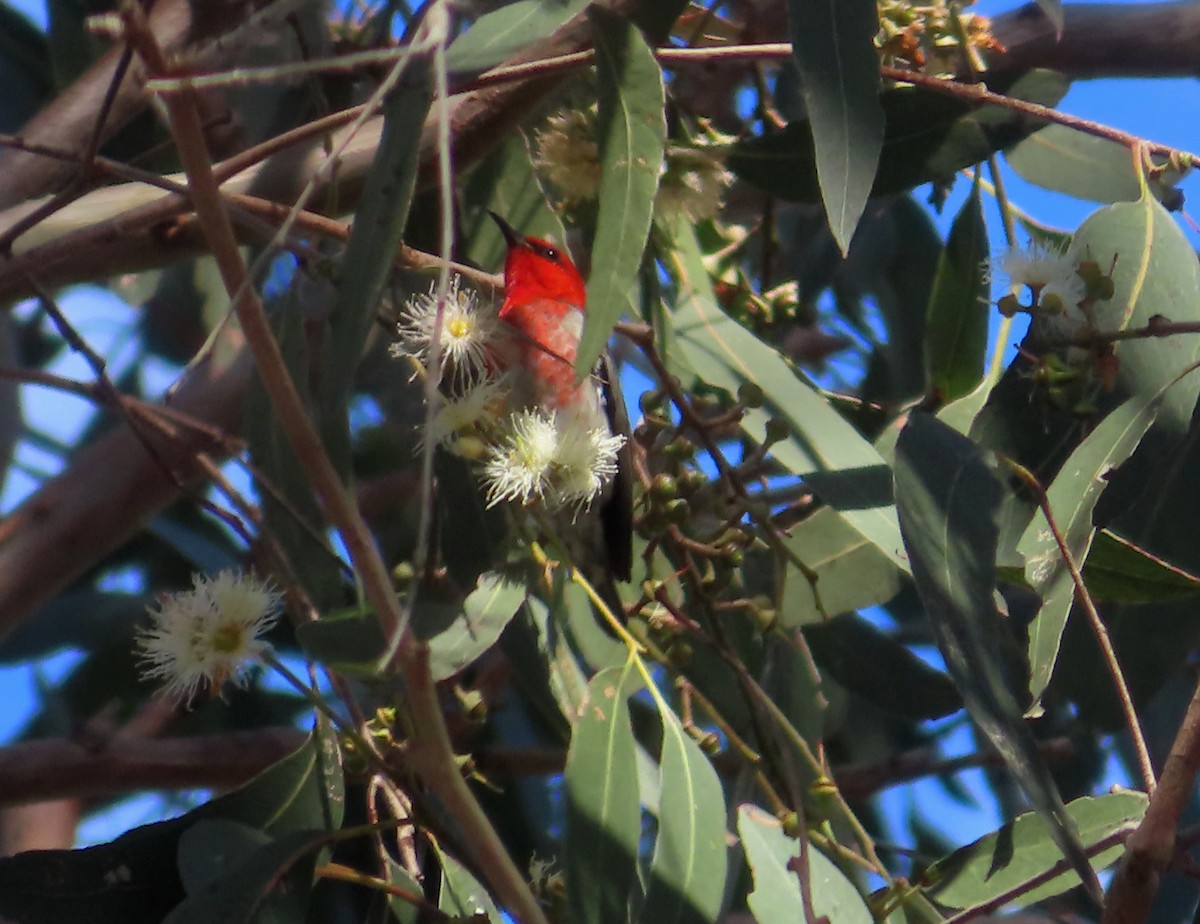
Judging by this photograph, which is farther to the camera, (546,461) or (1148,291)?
(1148,291)

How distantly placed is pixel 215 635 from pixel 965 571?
2.95ft

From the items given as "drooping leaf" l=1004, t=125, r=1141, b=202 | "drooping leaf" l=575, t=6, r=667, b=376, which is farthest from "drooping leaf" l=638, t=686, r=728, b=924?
"drooping leaf" l=1004, t=125, r=1141, b=202

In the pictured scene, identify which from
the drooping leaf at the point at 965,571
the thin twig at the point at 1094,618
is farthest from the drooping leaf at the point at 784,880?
the thin twig at the point at 1094,618

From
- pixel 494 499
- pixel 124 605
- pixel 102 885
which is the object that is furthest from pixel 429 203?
pixel 124 605

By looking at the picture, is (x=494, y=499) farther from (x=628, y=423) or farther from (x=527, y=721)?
(x=527, y=721)

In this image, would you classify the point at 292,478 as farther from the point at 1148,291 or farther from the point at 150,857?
the point at 1148,291

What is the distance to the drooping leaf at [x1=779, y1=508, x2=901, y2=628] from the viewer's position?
218cm

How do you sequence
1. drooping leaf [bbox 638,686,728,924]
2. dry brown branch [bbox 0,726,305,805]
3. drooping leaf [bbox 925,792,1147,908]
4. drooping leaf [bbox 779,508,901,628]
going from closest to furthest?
drooping leaf [bbox 638,686,728,924] < drooping leaf [bbox 925,792,1147,908] < drooping leaf [bbox 779,508,901,628] < dry brown branch [bbox 0,726,305,805]

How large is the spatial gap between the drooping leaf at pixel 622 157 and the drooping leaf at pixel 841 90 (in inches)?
7.4

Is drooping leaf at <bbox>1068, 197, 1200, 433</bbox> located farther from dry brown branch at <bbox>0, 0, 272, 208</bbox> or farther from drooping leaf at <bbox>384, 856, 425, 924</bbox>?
dry brown branch at <bbox>0, 0, 272, 208</bbox>

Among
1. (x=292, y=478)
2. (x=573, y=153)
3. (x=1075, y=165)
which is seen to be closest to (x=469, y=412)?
(x=292, y=478)

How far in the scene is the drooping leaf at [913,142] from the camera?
199cm

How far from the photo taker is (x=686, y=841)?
1639 mm

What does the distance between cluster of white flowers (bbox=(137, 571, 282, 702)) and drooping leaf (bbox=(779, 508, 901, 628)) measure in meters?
0.83
